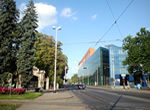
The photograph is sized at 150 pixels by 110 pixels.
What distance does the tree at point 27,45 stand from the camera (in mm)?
22719

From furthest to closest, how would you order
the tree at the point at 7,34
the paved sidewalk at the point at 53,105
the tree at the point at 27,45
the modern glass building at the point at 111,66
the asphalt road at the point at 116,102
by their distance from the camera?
the modern glass building at the point at 111,66 < the tree at the point at 27,45 < the tree at the point at 7,34 < the asphalt road at the point at 116,102 < the paved sidewalk at the point at 53,105

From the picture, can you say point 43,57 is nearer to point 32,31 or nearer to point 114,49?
point 32,31

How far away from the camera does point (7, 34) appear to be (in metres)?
21.4

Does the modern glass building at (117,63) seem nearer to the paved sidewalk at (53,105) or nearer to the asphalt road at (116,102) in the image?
the asphalt road at (116,102)

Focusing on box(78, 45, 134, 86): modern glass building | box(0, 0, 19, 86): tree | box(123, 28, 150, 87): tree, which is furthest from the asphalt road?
box(78, 45, 134, 86): modern glass building

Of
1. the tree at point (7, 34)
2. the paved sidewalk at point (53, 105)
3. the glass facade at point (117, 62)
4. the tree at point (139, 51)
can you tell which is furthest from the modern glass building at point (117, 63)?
Result: the paved sidewalk at point (53, 105)

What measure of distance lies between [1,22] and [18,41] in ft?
14.0

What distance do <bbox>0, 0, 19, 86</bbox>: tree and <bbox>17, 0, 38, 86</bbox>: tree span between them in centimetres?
144

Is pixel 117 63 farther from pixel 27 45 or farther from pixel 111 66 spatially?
pixel 27 45

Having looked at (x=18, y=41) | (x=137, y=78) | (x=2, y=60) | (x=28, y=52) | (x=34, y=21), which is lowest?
(x=137, y=78)

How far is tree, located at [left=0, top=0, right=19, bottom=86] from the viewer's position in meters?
20.1

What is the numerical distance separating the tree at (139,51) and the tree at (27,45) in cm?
2729

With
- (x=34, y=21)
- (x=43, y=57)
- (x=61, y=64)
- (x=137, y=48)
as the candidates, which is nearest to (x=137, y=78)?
(x=137, y=48)

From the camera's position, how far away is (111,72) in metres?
74.6
